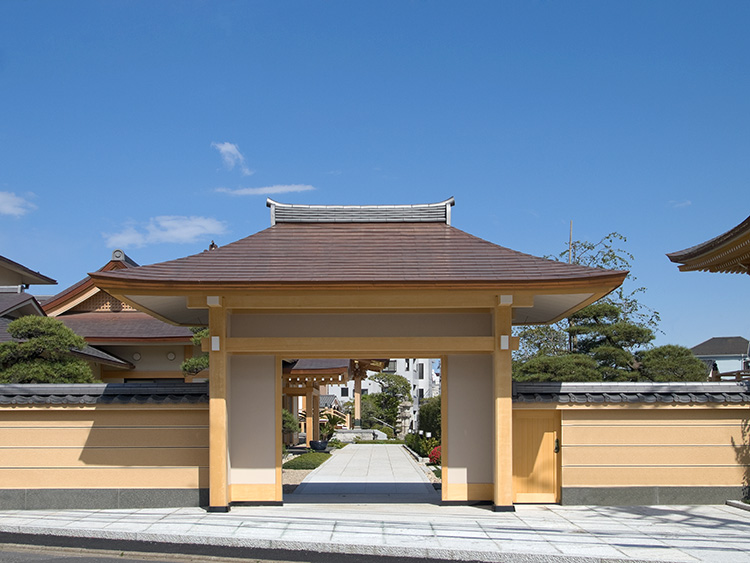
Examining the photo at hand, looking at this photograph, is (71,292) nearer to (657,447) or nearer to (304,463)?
(304,463)

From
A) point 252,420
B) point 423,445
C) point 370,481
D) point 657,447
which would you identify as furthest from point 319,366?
point 657,447

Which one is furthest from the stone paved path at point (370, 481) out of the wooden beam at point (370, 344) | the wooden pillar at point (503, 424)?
the wooden beam at point (370, 344)

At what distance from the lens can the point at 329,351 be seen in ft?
36.9

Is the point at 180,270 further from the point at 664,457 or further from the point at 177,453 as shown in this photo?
the point at 664,457

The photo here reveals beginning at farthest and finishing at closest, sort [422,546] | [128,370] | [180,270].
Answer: [128,370] < [180,270] < [422,546]

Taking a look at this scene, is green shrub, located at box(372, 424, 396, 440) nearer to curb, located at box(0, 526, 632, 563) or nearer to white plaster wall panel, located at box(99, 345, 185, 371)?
white plaster wall panel, located at box(99, 345, 185, 371)

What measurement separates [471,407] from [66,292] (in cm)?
1422

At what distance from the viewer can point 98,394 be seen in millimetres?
11359

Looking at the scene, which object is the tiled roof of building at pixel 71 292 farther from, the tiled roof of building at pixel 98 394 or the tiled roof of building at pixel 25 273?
the tiled roof of building at pixel 98 394

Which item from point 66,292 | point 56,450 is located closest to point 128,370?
point 66,292

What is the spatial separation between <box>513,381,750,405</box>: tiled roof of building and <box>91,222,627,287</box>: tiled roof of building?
2.03m

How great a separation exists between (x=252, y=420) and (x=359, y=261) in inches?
124

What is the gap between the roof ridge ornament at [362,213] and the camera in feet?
43.1

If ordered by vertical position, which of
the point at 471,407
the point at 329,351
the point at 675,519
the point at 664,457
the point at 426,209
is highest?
the point at 426,209
